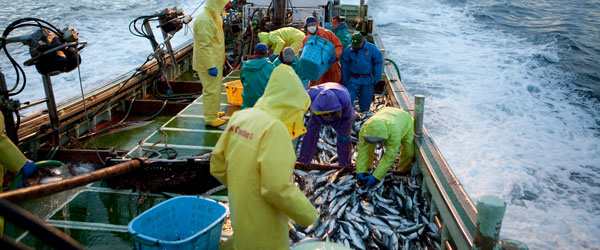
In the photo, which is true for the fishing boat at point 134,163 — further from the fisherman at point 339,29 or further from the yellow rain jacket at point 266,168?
the fisherman at point 339,29

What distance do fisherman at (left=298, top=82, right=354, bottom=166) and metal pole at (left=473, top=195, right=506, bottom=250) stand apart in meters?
2.68

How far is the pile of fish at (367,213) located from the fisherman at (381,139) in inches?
6.4

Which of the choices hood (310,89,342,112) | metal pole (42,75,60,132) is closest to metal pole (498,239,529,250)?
hood (310,89,342,112)

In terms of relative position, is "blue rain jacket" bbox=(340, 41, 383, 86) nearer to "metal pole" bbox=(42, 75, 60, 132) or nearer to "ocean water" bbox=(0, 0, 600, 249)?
"ocean water" bbox=(0, 0, 600, 249)

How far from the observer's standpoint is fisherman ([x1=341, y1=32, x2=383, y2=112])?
815 centimetres

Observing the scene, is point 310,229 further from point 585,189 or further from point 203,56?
point 585,189

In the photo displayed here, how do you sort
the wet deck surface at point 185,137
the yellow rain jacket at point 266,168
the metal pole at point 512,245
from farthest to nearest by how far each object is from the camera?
1. the wet deck surface at point 185,137
2. the metal pole at point 512,245
3. the yellow rain jacket at point 266,168

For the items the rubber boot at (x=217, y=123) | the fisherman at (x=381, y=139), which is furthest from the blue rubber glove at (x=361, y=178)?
the rubber boot at (x=217, y=123)

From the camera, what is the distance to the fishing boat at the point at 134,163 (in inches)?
157

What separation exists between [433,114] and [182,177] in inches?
399

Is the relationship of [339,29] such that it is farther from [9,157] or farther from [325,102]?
[9,157]

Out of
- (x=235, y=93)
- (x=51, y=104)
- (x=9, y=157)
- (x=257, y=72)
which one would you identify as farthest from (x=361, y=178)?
(x=51, y=104)

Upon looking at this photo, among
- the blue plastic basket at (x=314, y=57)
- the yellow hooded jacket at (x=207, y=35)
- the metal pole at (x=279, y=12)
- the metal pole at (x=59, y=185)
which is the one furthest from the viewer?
the metal pole at (x=279, y=12)

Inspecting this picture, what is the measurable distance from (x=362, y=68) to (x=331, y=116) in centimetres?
265
